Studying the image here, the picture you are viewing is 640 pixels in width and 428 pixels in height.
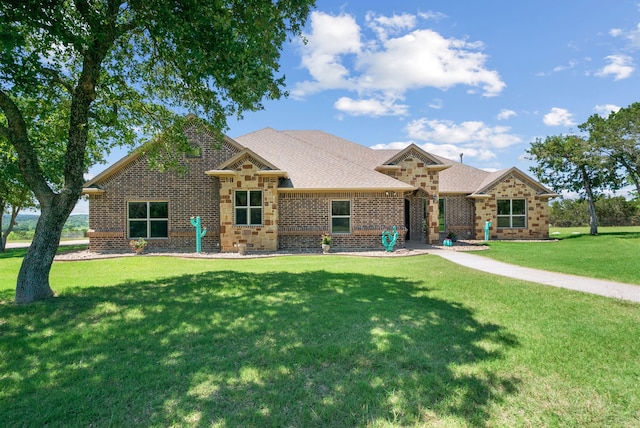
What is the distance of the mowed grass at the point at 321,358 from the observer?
3.04 m

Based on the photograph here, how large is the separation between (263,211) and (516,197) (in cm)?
1674

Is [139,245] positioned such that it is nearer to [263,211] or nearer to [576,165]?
[263,211]

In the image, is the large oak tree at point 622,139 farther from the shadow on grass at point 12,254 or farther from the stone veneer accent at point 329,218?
the shadow on grass at point 12,254

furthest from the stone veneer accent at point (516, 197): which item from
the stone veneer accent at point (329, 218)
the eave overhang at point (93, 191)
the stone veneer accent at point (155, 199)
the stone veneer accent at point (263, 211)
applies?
the eave overhang at point (93, 191)

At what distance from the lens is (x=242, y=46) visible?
7.06 m

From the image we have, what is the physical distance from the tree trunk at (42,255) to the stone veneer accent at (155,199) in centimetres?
937

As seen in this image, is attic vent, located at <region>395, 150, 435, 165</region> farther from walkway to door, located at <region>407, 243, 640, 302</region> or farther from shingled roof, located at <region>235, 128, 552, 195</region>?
walkway to door, located at <region>407, 243, 640, 302</region>

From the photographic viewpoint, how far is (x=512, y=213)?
21969 mm

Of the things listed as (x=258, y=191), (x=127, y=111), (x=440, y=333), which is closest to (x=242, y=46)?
(x=127, y=111)

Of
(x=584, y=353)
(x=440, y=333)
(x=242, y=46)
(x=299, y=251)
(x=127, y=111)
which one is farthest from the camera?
(x=299, y=251)

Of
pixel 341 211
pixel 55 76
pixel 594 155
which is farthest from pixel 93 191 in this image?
pixel 594 155

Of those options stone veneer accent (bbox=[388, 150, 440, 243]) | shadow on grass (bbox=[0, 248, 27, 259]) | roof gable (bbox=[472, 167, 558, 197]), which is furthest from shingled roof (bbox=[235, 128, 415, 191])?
shadow on grass (bbox=[0, 248, 27, 259])

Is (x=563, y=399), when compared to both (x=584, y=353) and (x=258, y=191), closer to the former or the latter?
(x=584, y=353)

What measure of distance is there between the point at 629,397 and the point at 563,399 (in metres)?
0.68
